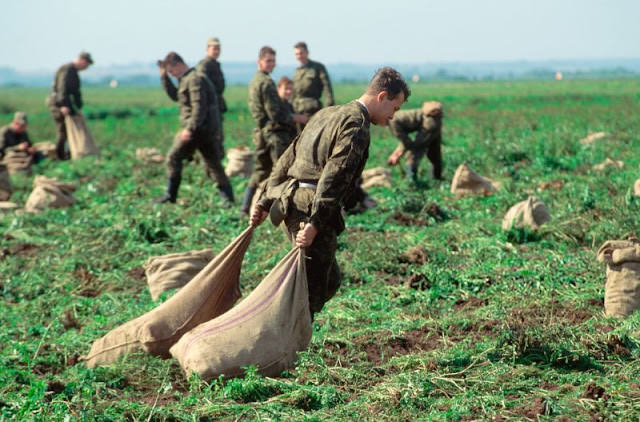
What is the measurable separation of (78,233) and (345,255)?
331 centimetres

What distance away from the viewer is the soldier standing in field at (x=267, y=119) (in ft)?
31.8

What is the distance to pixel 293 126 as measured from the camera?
32.5 ft

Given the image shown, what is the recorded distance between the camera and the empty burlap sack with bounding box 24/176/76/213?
440 inches

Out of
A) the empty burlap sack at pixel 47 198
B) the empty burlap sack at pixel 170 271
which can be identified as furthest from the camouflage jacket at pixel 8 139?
the empty burlap sack at pixel 170 271

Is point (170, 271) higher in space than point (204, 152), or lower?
lower

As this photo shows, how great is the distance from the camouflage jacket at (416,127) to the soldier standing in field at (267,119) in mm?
1999

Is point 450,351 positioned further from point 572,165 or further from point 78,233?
point 572,165

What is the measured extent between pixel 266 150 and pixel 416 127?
8.59 ft

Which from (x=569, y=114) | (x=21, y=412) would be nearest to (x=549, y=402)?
(x=21, y=412)

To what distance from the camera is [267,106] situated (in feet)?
31.9

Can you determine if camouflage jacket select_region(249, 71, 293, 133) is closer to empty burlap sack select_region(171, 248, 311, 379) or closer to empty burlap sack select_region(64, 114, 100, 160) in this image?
empty burlap sack select_region(171, 248, 311, 379)

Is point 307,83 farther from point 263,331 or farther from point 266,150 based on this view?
point 263,331

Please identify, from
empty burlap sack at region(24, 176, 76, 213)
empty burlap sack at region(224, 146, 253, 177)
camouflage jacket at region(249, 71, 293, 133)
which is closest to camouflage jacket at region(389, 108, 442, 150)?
camouflage jacket at region(249, 71, 293, 133)

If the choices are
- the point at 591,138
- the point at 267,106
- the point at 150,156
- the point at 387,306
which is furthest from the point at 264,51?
the point at 591,138
